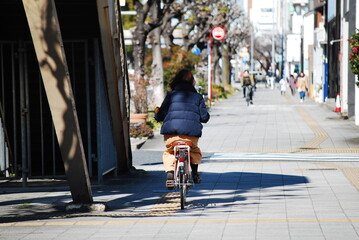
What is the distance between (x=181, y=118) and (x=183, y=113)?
0.08 meters

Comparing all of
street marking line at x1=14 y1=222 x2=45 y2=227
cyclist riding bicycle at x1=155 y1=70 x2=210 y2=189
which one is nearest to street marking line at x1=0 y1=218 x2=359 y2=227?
street marking line at x1=14 y1=222 x2=45 y2=227

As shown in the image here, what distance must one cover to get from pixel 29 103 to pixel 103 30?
7.34 ft

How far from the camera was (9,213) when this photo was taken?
10141 millimetres

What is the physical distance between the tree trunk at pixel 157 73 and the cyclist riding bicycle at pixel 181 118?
24358 mm

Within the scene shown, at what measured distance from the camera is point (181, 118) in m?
10.5

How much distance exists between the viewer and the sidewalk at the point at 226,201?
8289 mm

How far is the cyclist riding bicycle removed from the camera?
10430mm

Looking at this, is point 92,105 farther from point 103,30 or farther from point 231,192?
point 231,192

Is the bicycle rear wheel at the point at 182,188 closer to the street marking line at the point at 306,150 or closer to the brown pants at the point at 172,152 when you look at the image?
the brown pants at the point at 172,152

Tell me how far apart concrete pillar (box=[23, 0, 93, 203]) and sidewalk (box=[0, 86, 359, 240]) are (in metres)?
0.79

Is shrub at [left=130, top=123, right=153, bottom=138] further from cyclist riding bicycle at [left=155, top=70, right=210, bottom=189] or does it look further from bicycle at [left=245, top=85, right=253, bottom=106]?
bicycle at [left=245, top=85, right=253, bottom=106]

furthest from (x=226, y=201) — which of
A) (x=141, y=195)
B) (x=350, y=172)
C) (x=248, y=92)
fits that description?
(x=248, y=92)

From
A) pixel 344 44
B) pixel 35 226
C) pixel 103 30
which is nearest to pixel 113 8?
pixel 103 30

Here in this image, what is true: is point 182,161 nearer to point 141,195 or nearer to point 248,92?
point 141,195
